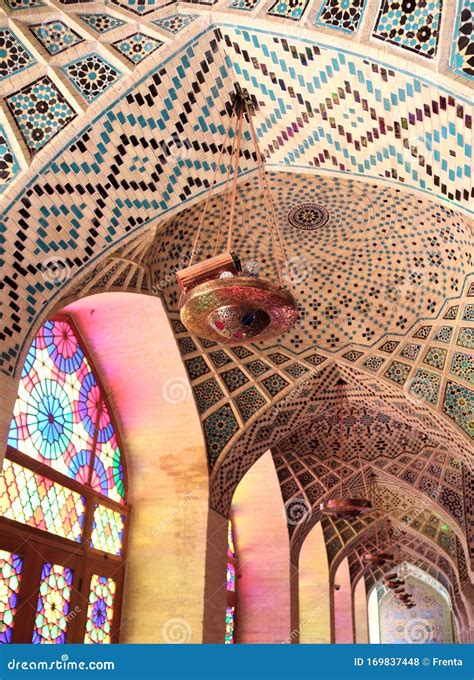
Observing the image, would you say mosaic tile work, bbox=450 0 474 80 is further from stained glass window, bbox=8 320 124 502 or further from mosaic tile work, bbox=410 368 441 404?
mosaic tile work, bbox=410 368 441 404

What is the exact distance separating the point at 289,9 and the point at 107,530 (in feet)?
20.7

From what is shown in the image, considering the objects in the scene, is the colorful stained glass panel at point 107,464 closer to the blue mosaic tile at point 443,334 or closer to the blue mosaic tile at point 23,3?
the blue mosaic tile at point 443,334

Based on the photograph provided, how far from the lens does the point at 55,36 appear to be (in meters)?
4.34

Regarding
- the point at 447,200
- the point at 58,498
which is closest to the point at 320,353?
the point at 58,498

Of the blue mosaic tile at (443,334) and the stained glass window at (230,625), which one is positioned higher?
the blue mosaic tile at (443,334)

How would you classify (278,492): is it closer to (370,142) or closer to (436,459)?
(436,459)

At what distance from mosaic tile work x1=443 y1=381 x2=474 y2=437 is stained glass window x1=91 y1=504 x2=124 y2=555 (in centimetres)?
445

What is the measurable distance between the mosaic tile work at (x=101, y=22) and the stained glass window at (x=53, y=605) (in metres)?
4.98

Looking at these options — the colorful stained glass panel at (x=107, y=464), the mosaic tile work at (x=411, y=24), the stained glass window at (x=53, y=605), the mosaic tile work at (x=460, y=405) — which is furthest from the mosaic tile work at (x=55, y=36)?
the mosaic tile work at (x=460, y=405)

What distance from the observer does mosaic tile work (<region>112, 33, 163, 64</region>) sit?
4398mm

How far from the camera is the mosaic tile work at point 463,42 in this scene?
142 inches

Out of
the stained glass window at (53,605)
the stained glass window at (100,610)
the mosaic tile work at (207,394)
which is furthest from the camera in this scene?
the mosaic tile work at (207,394)

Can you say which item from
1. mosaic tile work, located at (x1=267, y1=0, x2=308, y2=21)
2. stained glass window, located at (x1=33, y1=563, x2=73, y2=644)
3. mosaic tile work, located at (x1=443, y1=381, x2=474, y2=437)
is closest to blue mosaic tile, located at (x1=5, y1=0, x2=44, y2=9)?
mosaic tile work, located at (x1=267, y1=0, x2=308, y2=21)
